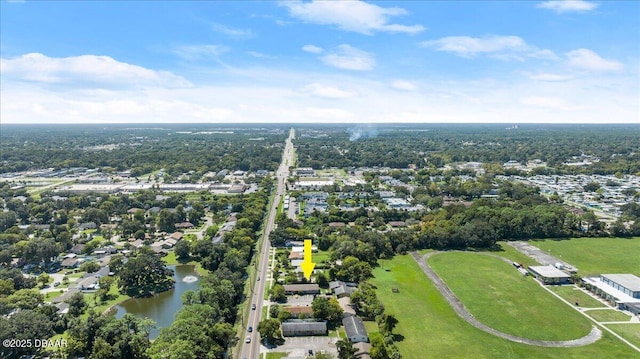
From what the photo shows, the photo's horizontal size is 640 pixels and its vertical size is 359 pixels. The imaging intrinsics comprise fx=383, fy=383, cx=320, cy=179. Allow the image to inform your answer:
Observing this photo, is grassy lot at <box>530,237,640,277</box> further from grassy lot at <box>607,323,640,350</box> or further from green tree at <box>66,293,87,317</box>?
green tree at <box>66,293,87,317</box>

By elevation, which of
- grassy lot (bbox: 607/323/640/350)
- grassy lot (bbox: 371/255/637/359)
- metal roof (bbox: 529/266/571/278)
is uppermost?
metal roof (bbox: 529/266/571/278)

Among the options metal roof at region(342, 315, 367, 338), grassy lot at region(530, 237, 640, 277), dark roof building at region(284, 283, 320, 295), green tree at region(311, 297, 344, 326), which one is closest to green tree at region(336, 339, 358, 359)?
metal roof at region(342, 315, 367, 338)

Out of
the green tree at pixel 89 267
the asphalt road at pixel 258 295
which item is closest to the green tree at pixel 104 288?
the green tree at pixel 89 267

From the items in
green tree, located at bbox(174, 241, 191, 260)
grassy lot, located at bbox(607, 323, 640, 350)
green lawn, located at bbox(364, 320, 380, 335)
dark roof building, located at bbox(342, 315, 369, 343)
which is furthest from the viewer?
green tree, located at bbox(174, 241, 191, 260)

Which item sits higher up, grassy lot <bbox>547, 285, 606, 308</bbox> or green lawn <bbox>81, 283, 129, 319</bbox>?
grassy lot <bbox>547, 285, 606, 308</bbox>

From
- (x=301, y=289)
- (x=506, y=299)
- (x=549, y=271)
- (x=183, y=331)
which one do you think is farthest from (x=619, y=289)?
(x=183, y=331)

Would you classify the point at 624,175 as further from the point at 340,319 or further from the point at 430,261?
the point at 340,319

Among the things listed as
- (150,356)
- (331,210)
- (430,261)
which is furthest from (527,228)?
(150,356)
